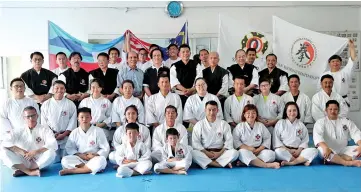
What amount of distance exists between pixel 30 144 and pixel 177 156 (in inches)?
83.7

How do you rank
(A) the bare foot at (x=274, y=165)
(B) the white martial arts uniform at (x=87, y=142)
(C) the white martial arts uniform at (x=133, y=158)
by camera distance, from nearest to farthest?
(C) the white martial arts uniform at (x=133, y=158), (A) the bare foot at (x=274, y=165), (B) the white martial arts uniform at (x=87, y=142)

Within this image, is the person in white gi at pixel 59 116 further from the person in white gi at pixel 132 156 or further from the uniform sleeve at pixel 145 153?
the uniform sleeve at pixel 145 153

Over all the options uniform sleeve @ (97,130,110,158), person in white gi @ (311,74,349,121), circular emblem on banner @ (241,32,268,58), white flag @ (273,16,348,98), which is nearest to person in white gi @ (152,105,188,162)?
uniform sleeve @ (97,130,110,158)

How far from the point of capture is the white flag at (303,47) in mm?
6770

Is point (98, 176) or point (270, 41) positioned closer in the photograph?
point (98, 176)

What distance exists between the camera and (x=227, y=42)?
700 centimetres

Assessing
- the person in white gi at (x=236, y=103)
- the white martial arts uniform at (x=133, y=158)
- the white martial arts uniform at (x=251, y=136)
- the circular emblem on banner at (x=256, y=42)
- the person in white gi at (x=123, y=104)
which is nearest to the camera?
the white martial arts uniform at (x=133, y=158)

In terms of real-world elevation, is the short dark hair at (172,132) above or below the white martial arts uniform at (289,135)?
above

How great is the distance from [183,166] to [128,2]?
15.1 ft

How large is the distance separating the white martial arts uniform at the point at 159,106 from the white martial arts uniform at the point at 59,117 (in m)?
1.20

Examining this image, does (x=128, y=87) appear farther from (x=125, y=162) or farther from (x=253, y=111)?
(x=253, y=111)

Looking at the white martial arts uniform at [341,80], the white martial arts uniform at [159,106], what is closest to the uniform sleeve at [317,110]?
the white martial arts uniform at [341,80]

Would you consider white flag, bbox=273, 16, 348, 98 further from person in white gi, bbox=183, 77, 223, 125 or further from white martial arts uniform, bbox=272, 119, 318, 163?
person in white gi, bbox=183, 77, 223, 125

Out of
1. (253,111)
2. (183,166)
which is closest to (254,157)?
(253,111)
